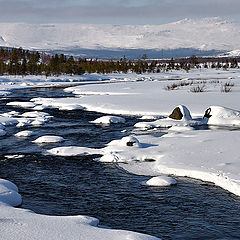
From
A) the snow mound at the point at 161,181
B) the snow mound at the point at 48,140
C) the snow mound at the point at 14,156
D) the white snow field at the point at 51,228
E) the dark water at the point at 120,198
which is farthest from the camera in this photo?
the snow mound at the point at 48,140

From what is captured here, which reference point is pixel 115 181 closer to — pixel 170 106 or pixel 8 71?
pixel 170 106

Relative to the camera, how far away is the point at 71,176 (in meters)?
11.0

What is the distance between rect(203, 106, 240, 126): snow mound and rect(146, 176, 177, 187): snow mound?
9.19m

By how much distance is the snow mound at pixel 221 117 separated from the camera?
18594mm

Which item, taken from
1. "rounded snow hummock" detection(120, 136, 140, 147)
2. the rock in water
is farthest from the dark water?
the rock in water

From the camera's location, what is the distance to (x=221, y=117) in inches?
752

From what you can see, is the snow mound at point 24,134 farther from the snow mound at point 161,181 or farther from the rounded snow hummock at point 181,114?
the snow mound at point 161,181

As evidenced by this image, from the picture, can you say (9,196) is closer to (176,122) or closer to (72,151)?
(72,151)

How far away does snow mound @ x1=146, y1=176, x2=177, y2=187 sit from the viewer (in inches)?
391

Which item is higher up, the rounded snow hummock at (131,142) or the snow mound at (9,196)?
the rounded snow hummock at (131,142)

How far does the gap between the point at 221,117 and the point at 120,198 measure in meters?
11.2

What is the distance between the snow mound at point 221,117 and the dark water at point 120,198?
26.8 feet

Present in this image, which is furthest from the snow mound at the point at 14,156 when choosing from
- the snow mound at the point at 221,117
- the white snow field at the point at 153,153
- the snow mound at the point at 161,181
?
the snow mound at the point at 221,117

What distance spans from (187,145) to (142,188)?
4105 millimetres
